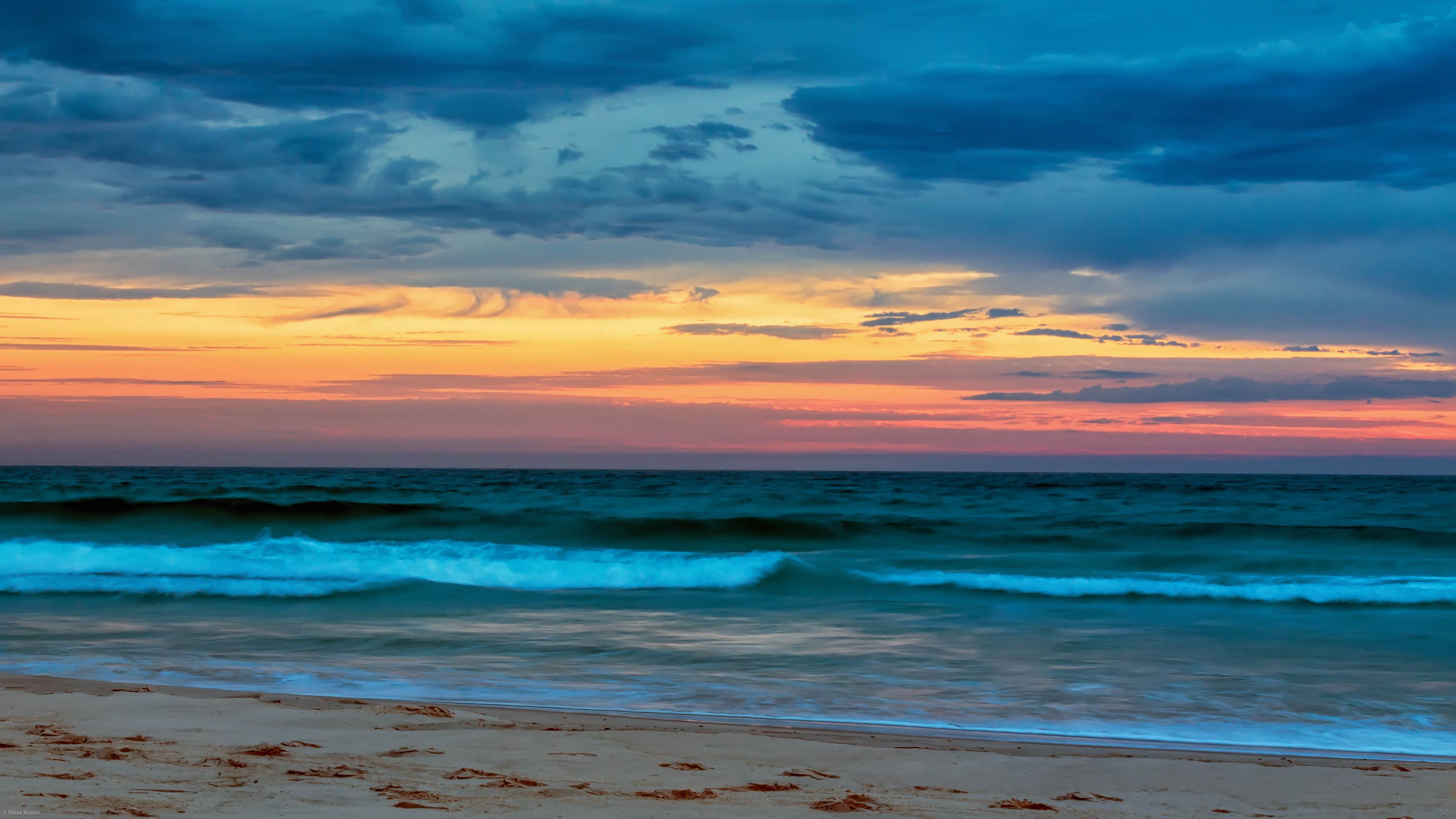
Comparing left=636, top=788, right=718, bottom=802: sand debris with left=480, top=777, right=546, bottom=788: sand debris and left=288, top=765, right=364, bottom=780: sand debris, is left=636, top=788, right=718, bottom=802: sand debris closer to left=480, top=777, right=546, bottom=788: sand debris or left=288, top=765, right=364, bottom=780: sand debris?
left=480, top=777, right=546, bottom=788: sand debris

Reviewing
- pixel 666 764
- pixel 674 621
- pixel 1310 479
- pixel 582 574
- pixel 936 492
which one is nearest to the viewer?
pixel 666 764

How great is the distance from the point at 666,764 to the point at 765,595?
1068 centimetres

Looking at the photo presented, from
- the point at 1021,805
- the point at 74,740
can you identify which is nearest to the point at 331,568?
the point at 74,740

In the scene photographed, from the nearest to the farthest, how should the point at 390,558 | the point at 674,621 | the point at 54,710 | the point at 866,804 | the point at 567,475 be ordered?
the point at 866,804
the point at 54,710
the point at 674,621
the point at 390,558
the point at 567,475

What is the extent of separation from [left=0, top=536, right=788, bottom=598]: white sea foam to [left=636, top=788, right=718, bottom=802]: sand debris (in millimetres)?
11777

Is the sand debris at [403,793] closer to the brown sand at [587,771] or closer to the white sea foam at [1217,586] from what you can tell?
the brown sand at [587,771]

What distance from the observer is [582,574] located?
18750 mm

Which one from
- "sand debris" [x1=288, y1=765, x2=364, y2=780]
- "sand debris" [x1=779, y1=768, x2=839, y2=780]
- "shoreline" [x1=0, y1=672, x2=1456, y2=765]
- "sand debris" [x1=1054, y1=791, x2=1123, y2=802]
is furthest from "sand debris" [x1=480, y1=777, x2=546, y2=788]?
"sand debris" [x1=1054, y1=791, x2=1123, y2=802]

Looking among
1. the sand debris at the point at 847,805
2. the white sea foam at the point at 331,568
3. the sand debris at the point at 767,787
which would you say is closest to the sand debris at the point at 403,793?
the sand debris at the point at 767,787

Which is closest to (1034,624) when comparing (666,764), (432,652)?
(432,652)

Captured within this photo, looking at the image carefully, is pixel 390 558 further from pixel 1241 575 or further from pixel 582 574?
pixel 1241 575

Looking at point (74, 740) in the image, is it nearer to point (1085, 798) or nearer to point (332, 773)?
point (332, 773)

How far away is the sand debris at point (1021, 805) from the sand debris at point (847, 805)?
60cm

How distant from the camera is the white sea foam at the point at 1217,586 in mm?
16422
